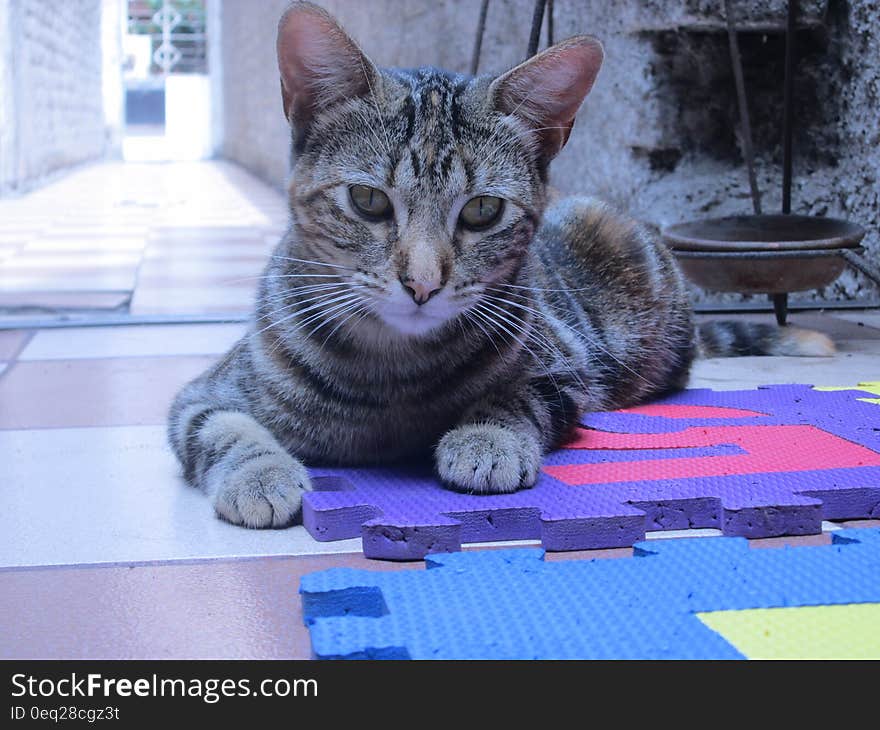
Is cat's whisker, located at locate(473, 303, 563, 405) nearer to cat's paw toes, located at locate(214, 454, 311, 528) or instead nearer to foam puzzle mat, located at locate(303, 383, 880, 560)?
foam puzzle mat, located at locate(303, 383, 880, 560)

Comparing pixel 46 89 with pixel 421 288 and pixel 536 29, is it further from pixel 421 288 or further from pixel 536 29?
pixel 421 288

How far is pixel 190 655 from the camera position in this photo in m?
1.15

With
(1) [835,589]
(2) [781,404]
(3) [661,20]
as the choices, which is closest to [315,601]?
(1) [835,589]

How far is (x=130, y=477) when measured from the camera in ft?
6.09

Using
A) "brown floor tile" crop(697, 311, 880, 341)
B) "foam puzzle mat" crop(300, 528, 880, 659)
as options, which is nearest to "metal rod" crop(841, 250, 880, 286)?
"brown floor tile" crop(697, 311, 880, 341)

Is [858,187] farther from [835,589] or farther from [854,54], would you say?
[835,589]

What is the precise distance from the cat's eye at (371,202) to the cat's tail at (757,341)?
1.40m

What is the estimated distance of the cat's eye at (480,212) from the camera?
1.72 meters

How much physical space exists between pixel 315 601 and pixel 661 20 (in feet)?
8.62

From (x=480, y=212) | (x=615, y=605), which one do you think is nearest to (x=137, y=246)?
(x=480, y=212)

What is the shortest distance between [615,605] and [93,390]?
5.51 ft

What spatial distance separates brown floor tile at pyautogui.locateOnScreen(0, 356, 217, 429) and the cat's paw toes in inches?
27.4

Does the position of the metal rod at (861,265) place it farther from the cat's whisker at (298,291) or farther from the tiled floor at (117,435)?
the cat's whisker at (298,291)

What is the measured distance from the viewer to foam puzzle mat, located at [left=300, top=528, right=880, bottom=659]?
1.10 meters
